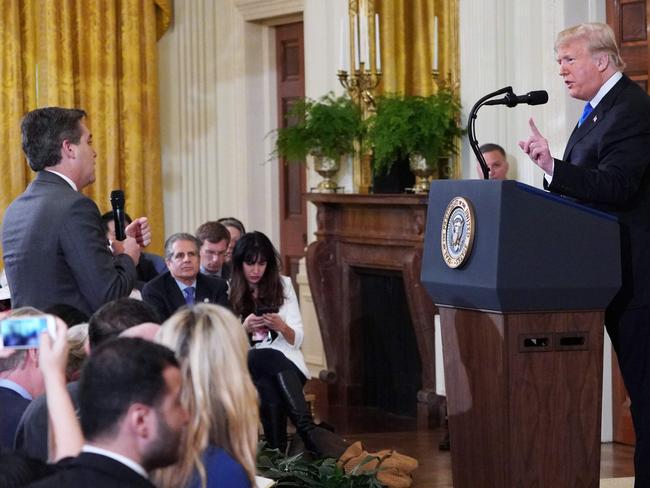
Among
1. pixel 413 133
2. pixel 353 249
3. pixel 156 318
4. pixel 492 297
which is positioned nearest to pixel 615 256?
pixel 492 297

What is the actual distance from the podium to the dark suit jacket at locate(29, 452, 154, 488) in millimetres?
1635

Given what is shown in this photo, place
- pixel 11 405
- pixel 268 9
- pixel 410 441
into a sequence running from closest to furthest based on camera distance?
1. pixel 11 405
2. pixel 410 441
3. pixel 268 9

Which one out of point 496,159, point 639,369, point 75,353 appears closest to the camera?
point 75,353

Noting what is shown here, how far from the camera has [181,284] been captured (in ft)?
19.0

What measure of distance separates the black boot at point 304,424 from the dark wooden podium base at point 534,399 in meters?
1.96

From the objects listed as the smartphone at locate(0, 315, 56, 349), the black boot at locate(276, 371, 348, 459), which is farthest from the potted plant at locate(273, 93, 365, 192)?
the smartphone at locate(0, 315, 56, 349)

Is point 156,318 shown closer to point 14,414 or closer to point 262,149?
point 14,414

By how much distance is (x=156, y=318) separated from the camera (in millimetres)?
3348

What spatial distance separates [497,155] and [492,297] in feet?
9.54

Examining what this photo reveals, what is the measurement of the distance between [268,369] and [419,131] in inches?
67.1

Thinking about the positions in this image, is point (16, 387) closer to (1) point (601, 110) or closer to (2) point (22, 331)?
(2) point (22, 331)

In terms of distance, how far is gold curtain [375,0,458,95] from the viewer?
292 inches

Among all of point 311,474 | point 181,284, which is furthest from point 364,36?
point 311,474

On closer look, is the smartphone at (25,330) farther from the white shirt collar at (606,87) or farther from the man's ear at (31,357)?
the white shirt collar at (606,87)
